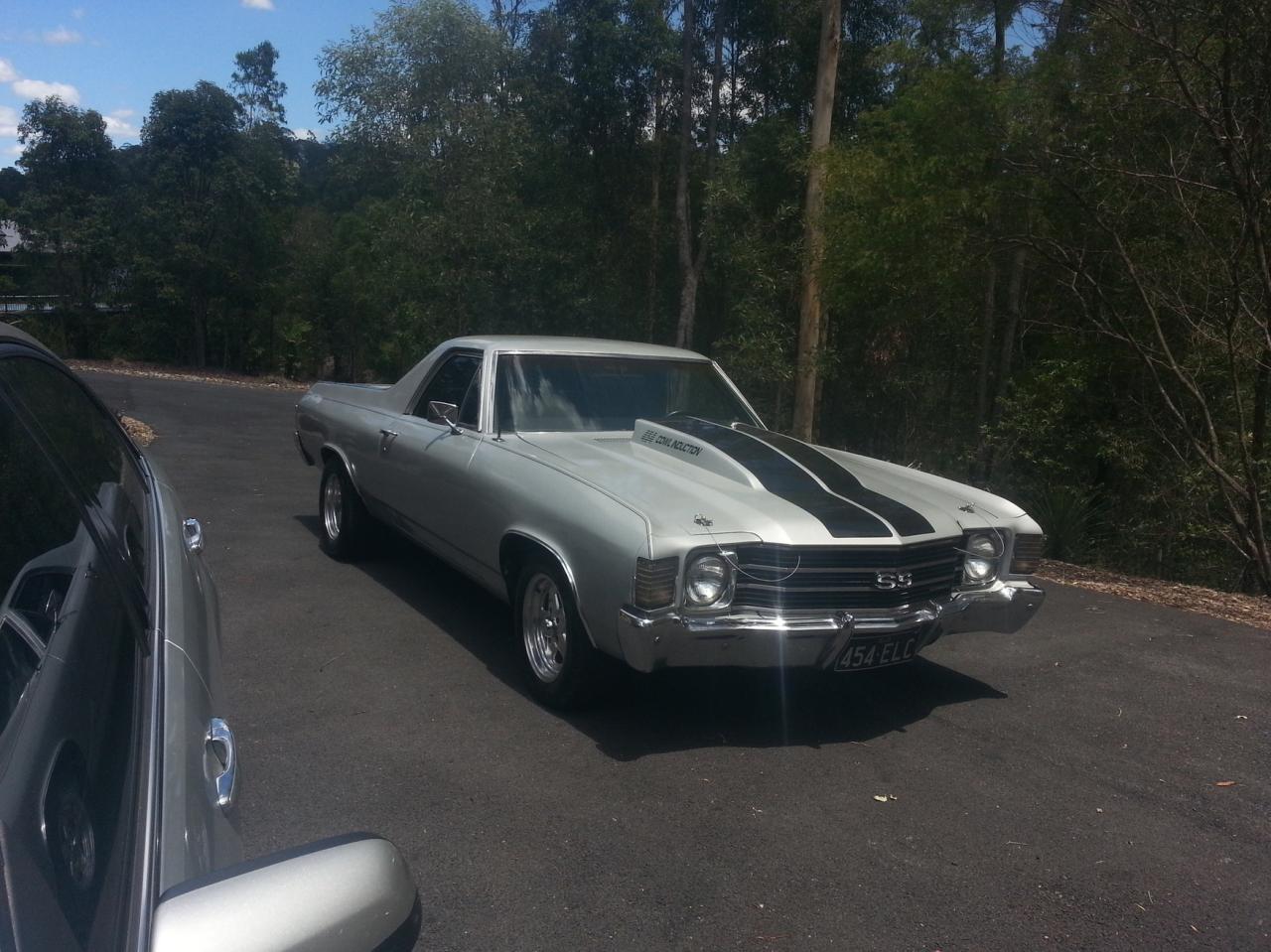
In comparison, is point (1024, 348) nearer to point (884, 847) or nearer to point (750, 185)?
point (750, 185)

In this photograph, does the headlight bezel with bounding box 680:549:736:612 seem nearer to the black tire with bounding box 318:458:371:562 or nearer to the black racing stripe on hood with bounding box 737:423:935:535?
the black racing stripe on hood with bounding box 737:423:935:535

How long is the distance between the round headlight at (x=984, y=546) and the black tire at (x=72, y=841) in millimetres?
4084

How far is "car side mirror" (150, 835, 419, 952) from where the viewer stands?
1281mm

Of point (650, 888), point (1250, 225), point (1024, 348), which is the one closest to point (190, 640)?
point (650, 888)

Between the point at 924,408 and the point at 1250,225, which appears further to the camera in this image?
the point at 924,408

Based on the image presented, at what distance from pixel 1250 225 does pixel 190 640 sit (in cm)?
827

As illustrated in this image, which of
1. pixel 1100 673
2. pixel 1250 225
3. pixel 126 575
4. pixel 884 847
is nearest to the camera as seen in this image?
pixel 126 575

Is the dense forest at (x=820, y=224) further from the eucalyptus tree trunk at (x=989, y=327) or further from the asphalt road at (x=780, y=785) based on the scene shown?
the asphalt road at (x=780, y=785)

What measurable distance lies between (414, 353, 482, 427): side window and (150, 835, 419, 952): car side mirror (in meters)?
4.31

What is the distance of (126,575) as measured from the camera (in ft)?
7.26

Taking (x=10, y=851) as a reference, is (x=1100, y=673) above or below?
below

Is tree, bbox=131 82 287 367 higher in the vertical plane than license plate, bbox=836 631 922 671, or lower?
higher

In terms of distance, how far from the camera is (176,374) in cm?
2812

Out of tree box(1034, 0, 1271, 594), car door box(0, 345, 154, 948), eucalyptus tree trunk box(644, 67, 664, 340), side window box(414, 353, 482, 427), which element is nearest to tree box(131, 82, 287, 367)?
eucalyptus tree trunk box(644, 67, 664, 340)
